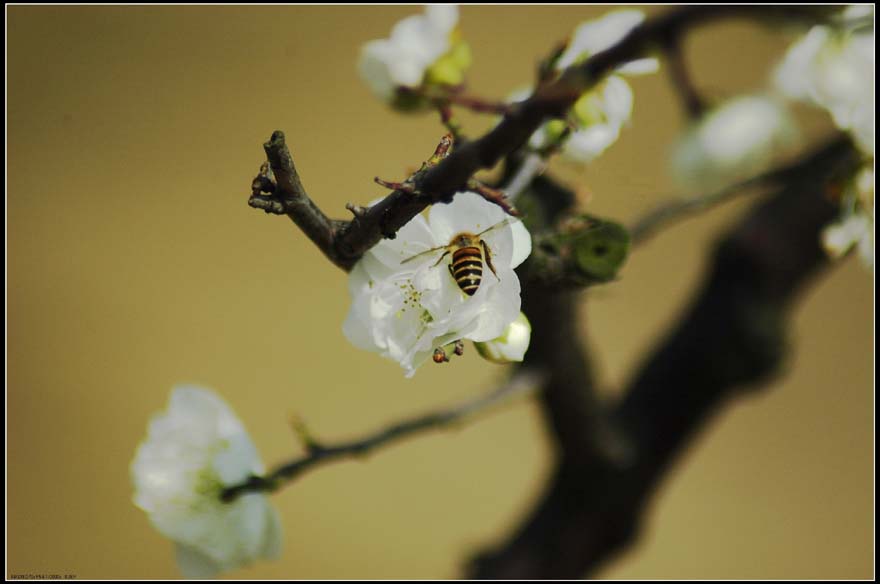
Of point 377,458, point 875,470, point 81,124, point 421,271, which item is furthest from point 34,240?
point 875,470

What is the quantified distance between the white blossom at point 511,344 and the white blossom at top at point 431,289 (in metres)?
0.02

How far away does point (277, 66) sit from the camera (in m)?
2.40

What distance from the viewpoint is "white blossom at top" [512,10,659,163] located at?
504 mm

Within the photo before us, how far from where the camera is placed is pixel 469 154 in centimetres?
32

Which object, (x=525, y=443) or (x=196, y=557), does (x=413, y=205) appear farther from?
(x=525, y=443)

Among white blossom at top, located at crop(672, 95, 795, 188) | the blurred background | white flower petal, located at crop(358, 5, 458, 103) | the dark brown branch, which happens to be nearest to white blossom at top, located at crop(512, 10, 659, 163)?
white flower petal, located at crop(358, 5, 458, 103)

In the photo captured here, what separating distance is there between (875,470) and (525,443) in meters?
0.91

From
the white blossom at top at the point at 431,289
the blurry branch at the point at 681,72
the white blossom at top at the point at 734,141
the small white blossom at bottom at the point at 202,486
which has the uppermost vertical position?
the white blossom at top at the point at 734,141

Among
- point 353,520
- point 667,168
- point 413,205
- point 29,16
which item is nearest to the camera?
point 413,205

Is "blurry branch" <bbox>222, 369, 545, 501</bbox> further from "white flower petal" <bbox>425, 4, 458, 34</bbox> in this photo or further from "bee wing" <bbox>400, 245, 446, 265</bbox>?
"white flower petal" <bbox>425, 4, 458, 34</bbox>

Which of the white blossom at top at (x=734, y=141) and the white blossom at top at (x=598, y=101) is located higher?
the white blossom at top at (x=734, y=141)

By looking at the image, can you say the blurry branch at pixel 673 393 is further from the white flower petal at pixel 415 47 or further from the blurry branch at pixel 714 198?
the white flower petal at pixel 415 47

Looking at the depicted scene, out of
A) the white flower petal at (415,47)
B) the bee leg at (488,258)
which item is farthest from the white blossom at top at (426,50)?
the bee leg at (488,258)

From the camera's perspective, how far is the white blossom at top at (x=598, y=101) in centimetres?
50
